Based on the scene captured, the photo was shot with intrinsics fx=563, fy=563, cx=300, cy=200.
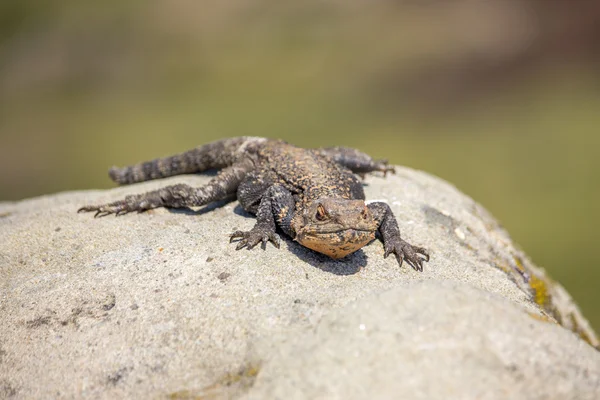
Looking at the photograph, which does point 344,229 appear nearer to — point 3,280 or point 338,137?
point 3,280

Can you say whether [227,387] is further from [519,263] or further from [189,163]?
[189,163]

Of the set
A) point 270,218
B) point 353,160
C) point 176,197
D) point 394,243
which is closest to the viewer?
point 394,243

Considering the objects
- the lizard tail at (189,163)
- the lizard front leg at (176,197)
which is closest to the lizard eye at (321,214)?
the lizard front leg at (176,197)

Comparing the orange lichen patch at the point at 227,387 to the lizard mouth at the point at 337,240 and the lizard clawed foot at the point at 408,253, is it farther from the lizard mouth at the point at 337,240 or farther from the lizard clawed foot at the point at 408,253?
the lizard clawed foot at the point at 408,253

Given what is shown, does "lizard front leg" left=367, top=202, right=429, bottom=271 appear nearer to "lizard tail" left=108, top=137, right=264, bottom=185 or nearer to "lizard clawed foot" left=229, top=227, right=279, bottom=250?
"lizard clawed foot" left=229, top=227, right=279, bottom=250

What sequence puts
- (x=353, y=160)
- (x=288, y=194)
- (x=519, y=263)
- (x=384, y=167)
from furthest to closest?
(x=384, y=167)
(x=353, y=160)
(x=519, y=263)
(x=288, y=194)

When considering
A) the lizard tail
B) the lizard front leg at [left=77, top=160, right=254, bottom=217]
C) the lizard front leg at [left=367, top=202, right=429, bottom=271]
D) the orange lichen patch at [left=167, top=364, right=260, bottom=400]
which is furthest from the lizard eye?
the lizard tail

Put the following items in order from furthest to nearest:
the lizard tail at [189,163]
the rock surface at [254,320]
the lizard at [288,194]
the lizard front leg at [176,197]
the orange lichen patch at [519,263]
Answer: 1. the lizard tail at [189,163]
2. the orange lichen patch at [519,263]
3. the lizard front leg at [176,197]
4. the lizard at [288,194]
5. the rock surface at [254,320]

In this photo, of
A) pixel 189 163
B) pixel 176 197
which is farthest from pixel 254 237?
pixel 189 163
